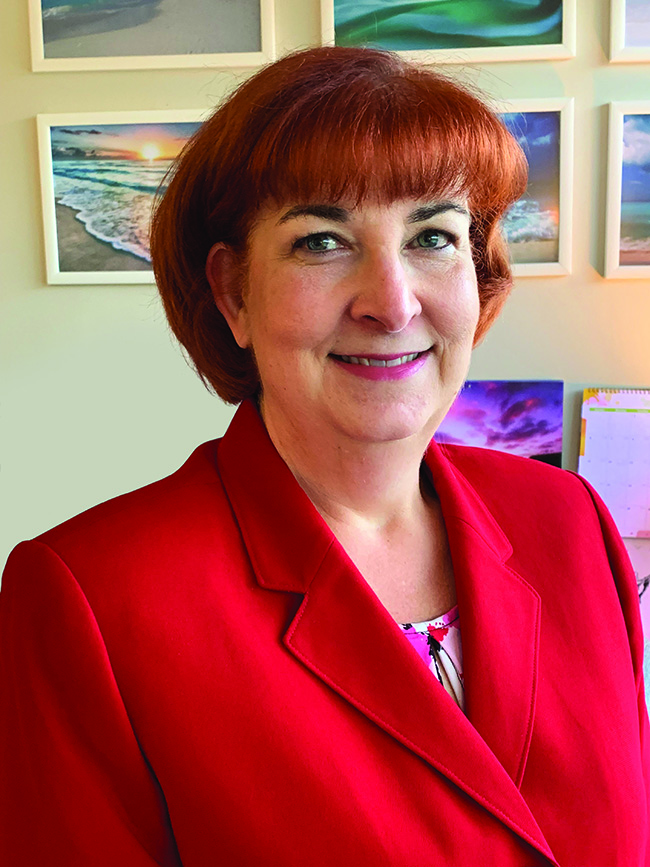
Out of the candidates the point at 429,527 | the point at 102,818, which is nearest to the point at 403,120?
the point at 429,527

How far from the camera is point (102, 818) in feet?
2.55

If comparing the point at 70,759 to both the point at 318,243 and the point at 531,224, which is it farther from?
the point at 531,224

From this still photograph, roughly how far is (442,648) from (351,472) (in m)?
0.24

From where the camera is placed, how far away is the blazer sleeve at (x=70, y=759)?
0.78 m

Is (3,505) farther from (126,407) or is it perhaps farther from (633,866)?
(633,866)

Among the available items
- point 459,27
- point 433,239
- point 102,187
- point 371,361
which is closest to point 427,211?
point 433,239

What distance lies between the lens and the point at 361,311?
2.89ft

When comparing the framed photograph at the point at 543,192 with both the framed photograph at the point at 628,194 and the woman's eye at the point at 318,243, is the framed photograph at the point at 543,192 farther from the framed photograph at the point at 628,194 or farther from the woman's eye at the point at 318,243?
the woman's eye at the point at 318,243

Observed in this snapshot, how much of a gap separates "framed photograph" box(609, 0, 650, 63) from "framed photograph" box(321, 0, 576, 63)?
0.10 meters

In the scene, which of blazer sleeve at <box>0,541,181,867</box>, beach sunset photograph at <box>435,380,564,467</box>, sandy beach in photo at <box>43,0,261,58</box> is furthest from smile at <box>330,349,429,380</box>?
sandy beach in photo at <box>43,0,261,58</box>

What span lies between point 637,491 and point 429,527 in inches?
45.9

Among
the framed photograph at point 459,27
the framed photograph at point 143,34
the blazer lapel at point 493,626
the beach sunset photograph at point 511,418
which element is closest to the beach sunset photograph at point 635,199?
the framed photograph at point 459,27

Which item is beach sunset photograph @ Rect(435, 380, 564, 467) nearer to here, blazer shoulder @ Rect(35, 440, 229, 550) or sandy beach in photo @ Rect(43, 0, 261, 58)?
sandy beach in photo @ Rect(43, 0, 261, 58)

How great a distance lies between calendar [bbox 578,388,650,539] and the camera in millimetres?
2051
